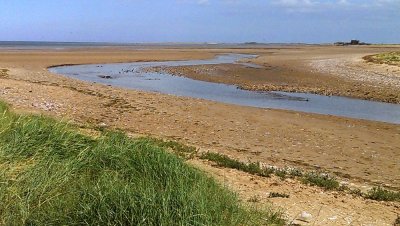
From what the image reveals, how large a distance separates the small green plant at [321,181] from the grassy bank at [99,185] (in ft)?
7.18

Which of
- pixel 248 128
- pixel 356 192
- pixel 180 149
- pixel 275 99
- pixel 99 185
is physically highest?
pixel 99 185

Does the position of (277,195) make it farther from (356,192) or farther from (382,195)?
(382,195)

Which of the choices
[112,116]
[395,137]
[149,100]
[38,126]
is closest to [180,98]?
[149,100]

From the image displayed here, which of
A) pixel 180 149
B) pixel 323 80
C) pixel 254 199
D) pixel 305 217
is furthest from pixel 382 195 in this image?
pixel 323 80

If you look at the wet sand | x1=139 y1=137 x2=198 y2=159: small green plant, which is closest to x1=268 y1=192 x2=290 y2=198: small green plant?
x1=139 y1=137 x2=198 y2=159: small green plant

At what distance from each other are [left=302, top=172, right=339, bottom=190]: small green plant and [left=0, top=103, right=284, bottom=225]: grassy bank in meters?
2.19

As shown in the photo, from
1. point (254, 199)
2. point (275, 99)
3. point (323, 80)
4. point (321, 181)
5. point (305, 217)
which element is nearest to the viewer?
point (305, 217)

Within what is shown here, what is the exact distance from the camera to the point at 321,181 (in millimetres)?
7578

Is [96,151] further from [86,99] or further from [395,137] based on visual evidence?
[86,99]

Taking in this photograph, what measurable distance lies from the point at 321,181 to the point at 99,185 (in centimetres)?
401

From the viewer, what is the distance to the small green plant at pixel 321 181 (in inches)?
292

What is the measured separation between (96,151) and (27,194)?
4.71ft

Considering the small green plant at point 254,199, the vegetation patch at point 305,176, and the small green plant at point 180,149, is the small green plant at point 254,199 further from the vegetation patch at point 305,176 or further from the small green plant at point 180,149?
the small green plant at point 180,149

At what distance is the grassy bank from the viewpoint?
4500 mm
